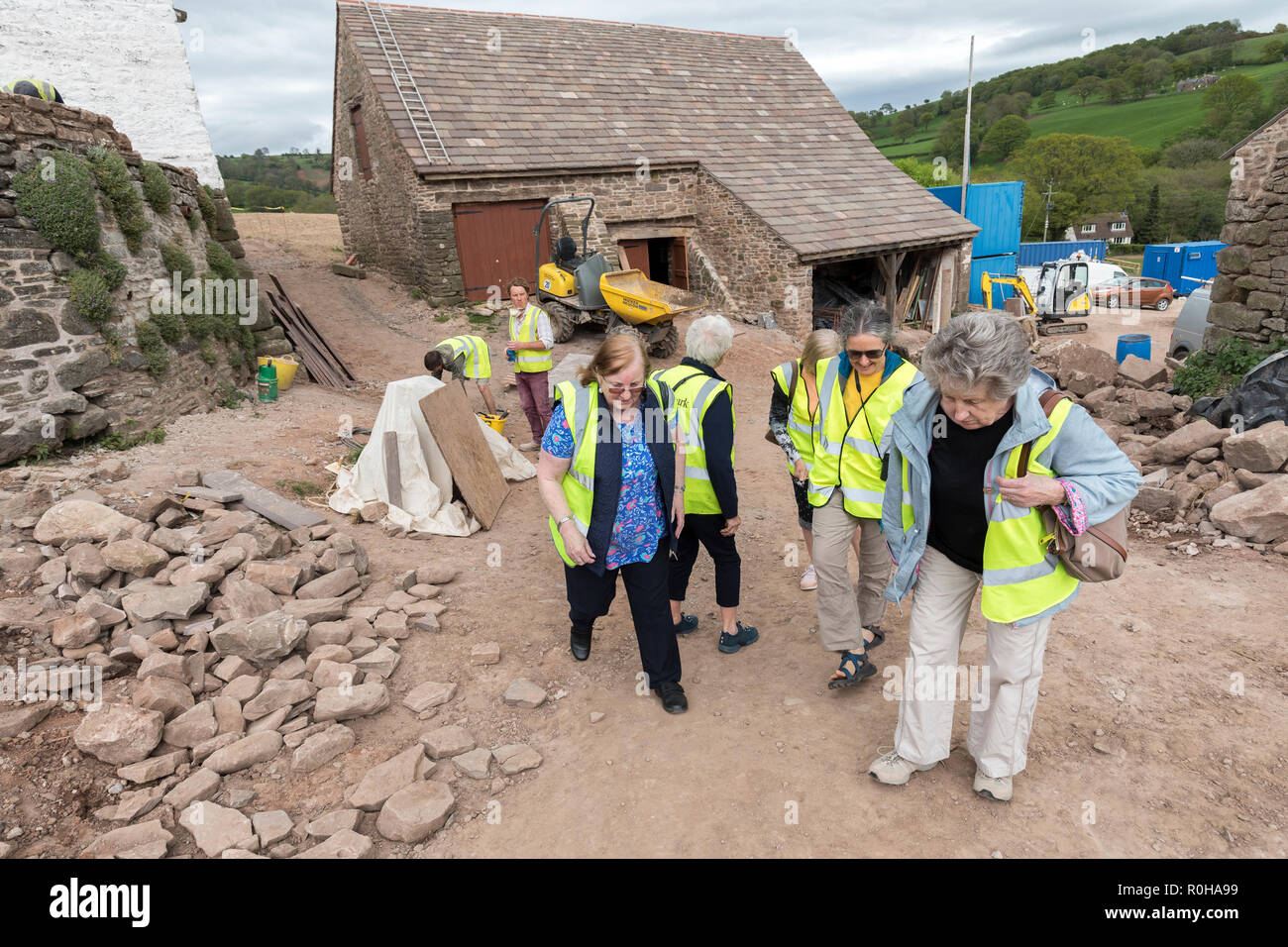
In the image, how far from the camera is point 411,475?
5.85 m

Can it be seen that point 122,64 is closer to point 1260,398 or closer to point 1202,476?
point 1202,476

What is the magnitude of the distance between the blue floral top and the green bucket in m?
6.62

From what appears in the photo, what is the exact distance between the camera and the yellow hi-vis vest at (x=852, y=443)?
132 inches

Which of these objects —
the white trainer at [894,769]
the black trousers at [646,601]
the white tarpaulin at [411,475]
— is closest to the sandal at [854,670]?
the white trainer at [894,769]

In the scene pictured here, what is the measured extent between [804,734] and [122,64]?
1362 centimetres

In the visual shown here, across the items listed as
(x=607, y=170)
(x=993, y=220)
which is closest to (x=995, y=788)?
(x=607, y=170)

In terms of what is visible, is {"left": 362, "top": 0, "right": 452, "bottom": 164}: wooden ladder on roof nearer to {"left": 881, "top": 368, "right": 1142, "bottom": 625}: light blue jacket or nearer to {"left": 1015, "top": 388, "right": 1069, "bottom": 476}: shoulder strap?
{"left": 881, "top": 368, "right": 1142, "bottom": 625}: light blue jacket

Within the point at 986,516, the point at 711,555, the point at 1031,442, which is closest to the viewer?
the point at 1031,442

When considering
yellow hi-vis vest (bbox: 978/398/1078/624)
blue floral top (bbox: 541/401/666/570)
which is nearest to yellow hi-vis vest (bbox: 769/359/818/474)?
blue floral top (bbox: 541/401/666/570)

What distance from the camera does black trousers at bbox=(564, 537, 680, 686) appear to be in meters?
3.29

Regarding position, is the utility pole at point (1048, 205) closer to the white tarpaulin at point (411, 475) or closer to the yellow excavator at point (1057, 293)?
the yellow excavator at point (1057, 293)
